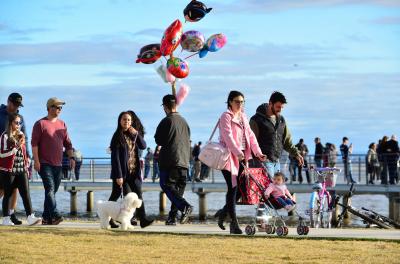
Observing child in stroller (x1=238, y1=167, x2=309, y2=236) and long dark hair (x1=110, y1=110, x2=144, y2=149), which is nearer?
child in stroller (x1=238, y1=167, x2=309, y2=236)

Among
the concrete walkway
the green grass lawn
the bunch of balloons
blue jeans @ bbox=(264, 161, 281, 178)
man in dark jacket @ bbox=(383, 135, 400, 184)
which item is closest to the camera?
the green grass lawn

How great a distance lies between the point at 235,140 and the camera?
14.9m

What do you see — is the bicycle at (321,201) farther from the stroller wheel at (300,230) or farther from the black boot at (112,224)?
the black boot at (112,224)

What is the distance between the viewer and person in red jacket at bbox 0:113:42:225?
1661 centimetres

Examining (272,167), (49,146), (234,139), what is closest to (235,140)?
(234,139)

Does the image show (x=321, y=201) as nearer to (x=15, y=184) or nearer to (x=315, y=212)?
(x=315, y=212)

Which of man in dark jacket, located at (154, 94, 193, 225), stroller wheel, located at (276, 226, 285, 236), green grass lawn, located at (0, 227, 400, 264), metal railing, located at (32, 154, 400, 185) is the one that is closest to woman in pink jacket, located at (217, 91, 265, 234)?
stroller wheel, located at (276, 226, 285, 236)

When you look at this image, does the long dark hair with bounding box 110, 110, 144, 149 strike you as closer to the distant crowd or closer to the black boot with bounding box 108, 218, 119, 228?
the distant crowd

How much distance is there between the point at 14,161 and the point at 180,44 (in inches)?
165

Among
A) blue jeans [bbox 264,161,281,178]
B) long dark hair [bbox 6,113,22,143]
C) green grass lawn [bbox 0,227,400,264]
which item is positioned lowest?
green grass lawn [bbox 0,227,400,264]

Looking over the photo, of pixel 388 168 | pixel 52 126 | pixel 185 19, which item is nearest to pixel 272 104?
pixel 52 126

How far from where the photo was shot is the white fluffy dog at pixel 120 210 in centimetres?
1587

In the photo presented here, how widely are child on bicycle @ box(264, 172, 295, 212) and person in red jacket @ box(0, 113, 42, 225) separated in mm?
3875

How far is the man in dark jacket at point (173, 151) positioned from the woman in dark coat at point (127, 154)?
0.33 meters
